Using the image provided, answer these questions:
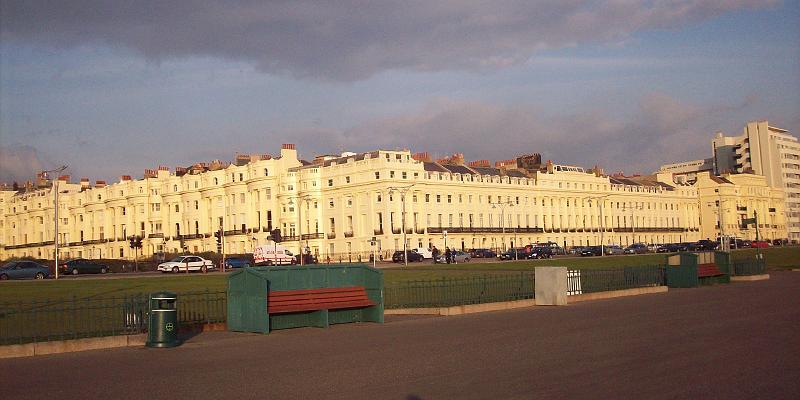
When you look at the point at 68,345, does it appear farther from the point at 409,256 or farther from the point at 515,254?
the point at 515,254

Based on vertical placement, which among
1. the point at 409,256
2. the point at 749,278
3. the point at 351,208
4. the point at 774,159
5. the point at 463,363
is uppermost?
the point at 774,159

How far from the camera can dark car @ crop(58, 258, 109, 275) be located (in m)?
72.7

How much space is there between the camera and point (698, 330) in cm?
2034

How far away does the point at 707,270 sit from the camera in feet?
135

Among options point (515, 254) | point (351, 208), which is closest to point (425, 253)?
point (515, 254)

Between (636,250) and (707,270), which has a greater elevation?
(636,250)

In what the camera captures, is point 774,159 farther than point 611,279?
Yes

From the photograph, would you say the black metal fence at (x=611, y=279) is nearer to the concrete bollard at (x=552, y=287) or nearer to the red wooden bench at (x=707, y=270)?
the red wooden bench at (x=707, y=270)

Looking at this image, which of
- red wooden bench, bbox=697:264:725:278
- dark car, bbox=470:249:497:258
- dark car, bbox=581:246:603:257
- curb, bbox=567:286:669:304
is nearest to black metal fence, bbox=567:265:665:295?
curb, bbox=567:286:669:304

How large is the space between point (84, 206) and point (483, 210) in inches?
2618

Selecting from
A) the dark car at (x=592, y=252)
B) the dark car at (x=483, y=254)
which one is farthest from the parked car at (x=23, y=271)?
the dark car at (x=592, y=252)

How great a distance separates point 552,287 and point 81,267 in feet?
173

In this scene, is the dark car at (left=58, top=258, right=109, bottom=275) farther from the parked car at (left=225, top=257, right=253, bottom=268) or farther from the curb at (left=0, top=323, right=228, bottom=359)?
the curb at (left=0, top=323, right=228, bottom=359)

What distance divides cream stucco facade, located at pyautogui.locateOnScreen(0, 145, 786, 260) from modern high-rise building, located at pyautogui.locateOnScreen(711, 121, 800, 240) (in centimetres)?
3018
